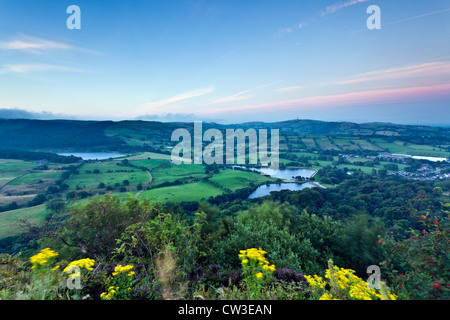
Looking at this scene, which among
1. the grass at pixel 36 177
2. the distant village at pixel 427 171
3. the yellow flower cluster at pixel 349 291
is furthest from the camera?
the grass at pixel 36 177

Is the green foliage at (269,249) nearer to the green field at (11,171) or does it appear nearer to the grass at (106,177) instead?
the grass at (106,177)

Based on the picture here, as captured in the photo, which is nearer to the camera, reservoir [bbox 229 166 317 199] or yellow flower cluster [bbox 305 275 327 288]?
yellow flower cluster [bbox 305 275 327 288]

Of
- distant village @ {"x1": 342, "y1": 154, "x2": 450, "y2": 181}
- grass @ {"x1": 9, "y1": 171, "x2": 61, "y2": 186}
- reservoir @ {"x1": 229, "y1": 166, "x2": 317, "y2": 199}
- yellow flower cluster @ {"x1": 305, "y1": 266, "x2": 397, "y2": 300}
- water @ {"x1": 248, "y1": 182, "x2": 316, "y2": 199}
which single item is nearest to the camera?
yellow flower cluster @ {"x1": 305, "y1": 266, "x2": 397, "y2": 300}

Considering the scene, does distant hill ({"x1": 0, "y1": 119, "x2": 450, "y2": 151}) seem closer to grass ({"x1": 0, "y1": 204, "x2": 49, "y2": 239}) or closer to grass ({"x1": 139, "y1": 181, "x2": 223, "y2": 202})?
grass ({"x1": 139, "y1": 181, "x2": 223, "y2": 202})

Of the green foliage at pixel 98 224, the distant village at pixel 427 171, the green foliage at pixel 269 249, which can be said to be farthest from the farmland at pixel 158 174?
the green foliage at pixel 269 249

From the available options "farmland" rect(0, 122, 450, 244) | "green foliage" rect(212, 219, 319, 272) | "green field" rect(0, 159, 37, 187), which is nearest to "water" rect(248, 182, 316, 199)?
"farmland" rect(0, 122, 450, 244)

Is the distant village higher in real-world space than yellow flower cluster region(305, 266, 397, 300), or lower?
lower

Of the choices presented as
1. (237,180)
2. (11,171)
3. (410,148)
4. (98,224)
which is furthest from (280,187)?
(11,171)
